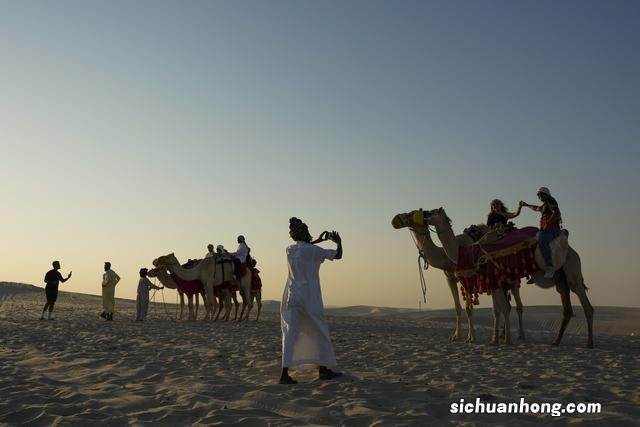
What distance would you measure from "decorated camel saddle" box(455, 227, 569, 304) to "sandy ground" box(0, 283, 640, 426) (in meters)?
1.17

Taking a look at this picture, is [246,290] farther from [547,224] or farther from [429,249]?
[547,224]

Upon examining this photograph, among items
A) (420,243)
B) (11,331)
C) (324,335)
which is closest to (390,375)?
(324,335)

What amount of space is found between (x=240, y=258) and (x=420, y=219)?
30.3ft

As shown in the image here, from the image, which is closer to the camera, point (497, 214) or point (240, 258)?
point (497, 214)

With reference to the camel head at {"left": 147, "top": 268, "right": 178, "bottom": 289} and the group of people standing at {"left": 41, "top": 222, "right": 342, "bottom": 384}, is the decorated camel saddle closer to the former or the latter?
the group of people standing at {"left": 41, "top": 222, "right": 342, "bottom": 384}

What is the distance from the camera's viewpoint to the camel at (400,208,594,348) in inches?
409

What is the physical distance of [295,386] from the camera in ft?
20.6

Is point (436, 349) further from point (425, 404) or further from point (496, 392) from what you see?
point (425, 404)

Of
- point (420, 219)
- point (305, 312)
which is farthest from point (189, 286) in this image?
point (305, 312)

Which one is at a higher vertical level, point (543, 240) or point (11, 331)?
point (543, 240)

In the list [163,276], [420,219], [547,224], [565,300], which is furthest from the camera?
[163,276]

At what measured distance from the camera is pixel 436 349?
383 inches

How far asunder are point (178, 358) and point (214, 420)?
3909mm

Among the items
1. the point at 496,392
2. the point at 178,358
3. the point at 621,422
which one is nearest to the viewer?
the point at 621,422
